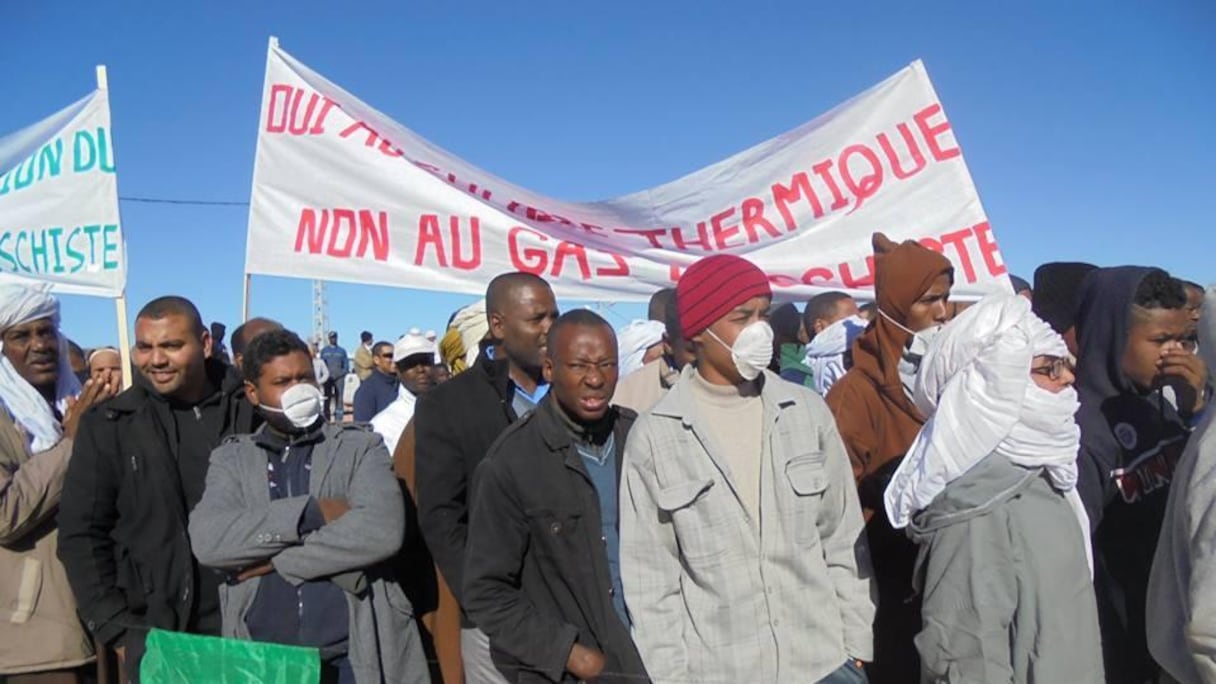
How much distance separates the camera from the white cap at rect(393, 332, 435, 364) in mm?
5730

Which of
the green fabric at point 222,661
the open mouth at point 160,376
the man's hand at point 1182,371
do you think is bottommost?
the green fabric at point 222,661

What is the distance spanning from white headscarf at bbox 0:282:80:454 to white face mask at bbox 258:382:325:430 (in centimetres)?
110

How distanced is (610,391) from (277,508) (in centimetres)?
106

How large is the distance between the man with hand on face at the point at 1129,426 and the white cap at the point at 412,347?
3.76m

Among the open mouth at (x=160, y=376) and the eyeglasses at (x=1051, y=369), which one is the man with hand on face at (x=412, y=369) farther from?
the eyeglasses at (x=1051, y=369)

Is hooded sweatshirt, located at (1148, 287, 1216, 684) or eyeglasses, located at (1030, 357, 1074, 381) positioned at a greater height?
eyeglasses, located at (1030, 357, 1074, 381)

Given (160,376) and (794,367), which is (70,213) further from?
(794,367)

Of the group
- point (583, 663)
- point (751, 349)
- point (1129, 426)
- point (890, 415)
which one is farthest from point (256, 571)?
point (1129, 426)

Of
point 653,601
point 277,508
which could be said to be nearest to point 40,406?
point 277,508

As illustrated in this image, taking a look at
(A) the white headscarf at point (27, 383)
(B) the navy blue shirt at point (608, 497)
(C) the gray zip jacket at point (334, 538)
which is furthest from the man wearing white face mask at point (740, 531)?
(A) the white headscarf at point (27, 383)

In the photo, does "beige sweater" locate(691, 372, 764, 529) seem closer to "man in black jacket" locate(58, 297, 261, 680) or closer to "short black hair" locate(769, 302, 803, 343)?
"man in black jacket" locate(58, 297, 261, 680)

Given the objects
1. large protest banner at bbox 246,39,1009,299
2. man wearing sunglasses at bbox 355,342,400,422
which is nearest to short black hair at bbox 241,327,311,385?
large protest banner at bbox 246,39,1009,299

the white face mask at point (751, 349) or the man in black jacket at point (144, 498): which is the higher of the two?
the white face mask at point (751, 349)

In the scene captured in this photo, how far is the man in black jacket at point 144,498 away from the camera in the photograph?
3.09 meters
